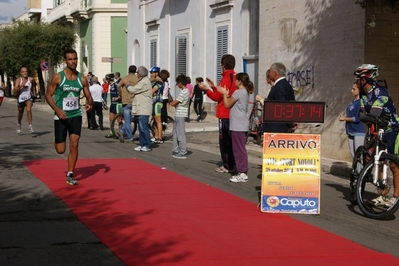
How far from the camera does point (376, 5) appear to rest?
1280 centimetres

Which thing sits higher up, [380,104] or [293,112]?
[380,104]

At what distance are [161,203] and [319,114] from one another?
2.44 meters

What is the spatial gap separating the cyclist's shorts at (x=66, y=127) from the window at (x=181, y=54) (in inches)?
760

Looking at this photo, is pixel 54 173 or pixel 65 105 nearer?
pixel 65 105

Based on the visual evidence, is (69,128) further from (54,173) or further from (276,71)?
(276,71)

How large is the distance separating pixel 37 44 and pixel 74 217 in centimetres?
4500

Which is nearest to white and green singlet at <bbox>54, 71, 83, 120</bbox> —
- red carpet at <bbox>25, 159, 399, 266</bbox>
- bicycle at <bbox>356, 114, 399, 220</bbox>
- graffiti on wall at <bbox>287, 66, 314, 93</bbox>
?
red carpet at <bbox>25, 159, 399, 266</bbox>

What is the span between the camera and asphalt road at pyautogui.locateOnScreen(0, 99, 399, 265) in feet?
22.2

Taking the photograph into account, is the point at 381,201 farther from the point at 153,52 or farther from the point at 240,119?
the point at 153,52

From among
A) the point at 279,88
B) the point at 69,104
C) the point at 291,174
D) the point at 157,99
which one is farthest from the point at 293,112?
the point at 157,99

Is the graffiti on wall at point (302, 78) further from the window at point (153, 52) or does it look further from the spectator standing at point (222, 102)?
the window at point (153, 52)

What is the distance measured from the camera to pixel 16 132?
70.9 ft

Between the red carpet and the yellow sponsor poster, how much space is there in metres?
0.28

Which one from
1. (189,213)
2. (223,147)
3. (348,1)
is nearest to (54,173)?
(223,147)
